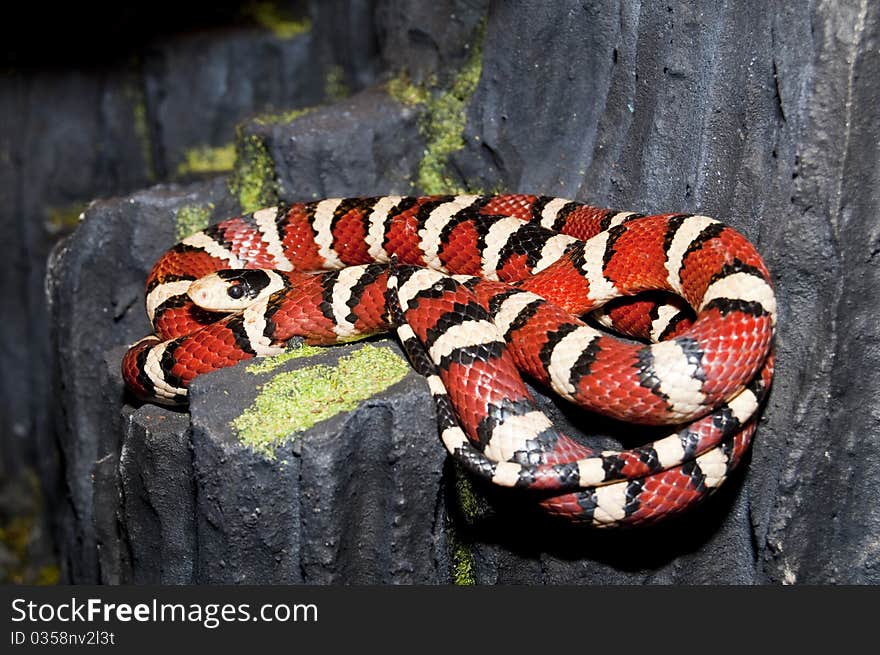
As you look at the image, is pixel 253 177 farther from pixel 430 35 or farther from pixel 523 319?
pixel 523 319

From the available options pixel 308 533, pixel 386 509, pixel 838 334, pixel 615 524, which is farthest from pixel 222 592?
pixel 838 334

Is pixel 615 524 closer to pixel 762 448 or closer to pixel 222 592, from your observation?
pixel 762 448

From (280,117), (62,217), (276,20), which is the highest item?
(276,20)

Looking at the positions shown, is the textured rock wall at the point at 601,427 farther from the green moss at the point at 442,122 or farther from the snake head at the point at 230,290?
the snake head at the point at 230,290

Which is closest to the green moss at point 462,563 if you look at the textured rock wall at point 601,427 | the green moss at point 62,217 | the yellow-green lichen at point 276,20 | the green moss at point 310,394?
the textured rock wall at point 601,427

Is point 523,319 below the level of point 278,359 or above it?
above

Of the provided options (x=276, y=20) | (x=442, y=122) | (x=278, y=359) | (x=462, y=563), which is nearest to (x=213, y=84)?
(x=276, y=20)
